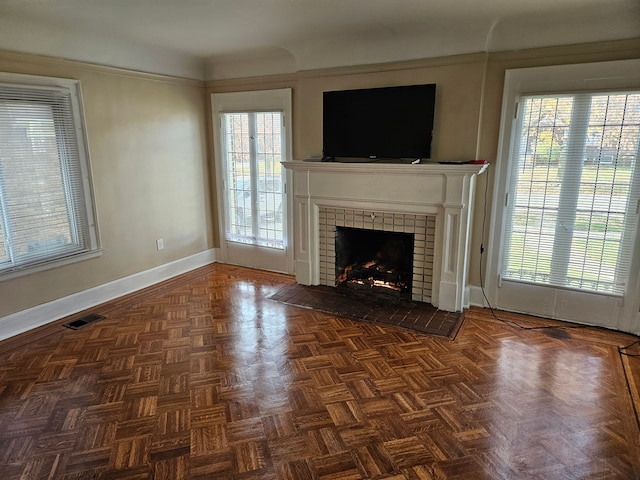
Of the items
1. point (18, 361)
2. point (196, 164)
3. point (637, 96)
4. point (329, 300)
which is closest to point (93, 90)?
point (196, 164)

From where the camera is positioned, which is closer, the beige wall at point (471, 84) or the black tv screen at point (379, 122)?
the beige wall at point (471, 84)

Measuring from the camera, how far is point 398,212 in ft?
12.1

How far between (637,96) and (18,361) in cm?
482

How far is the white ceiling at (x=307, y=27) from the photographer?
108 inches

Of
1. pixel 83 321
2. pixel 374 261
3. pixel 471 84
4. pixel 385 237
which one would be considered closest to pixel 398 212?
pixel 385 237

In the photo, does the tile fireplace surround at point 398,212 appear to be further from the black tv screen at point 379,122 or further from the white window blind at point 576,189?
the white window blind at point 576,189

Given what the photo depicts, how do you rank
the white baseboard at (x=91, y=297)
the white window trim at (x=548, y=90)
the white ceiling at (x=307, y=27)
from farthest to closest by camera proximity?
1. the white baseboard at (x=91, y=297)
2. the white window trim at (x=548, y=90)
3. the white ceiling at (x=307, y=27)

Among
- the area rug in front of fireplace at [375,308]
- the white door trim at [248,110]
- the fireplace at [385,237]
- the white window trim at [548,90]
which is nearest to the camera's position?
the white window trim at [548,90]

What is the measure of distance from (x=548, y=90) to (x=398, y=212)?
151 cm

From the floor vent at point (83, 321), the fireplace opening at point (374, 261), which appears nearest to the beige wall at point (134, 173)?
the floor vent at point (83, 321)

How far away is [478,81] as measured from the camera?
3.30 meters

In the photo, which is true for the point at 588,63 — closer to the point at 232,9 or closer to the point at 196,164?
the point at 232,9

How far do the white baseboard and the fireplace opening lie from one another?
187 cm

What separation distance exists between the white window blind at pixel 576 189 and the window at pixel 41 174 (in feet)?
12.4
